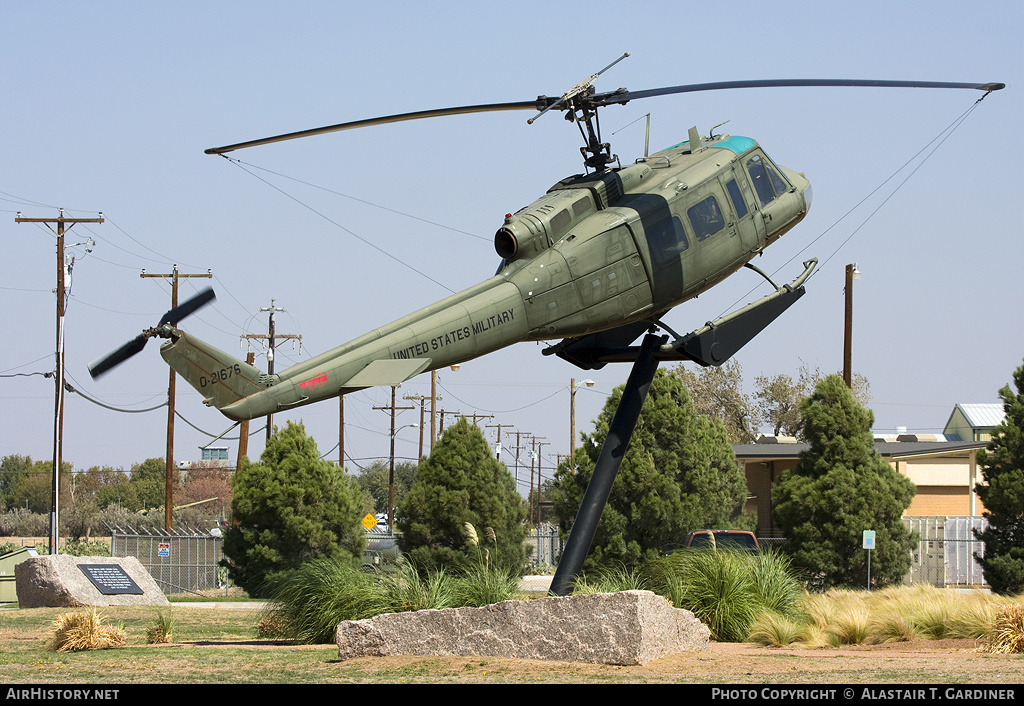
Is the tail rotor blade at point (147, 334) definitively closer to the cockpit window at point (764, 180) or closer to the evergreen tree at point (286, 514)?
the cockpit window at point (764, 180)

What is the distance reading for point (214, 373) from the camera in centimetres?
1398

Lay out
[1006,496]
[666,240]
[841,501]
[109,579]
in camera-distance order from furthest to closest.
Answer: [109,579]
[841,501]
[1006,496]
[666,240]

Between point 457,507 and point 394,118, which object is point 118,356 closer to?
point 394,118

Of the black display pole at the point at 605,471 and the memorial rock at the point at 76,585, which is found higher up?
the black display pole at the point at 605,471

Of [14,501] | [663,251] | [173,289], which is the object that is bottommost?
[14,501]

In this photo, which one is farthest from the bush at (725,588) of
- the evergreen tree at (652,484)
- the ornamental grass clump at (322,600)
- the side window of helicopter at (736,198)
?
the evergreen tree at (652,484)

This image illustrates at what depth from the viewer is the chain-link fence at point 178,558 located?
130 ft

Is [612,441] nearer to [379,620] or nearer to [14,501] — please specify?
[379,620]

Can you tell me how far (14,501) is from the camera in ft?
435

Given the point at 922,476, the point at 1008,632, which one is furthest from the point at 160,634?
the point at 922,476

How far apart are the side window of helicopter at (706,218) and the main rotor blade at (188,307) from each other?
6.67m

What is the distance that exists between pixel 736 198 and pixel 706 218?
0.82 m
